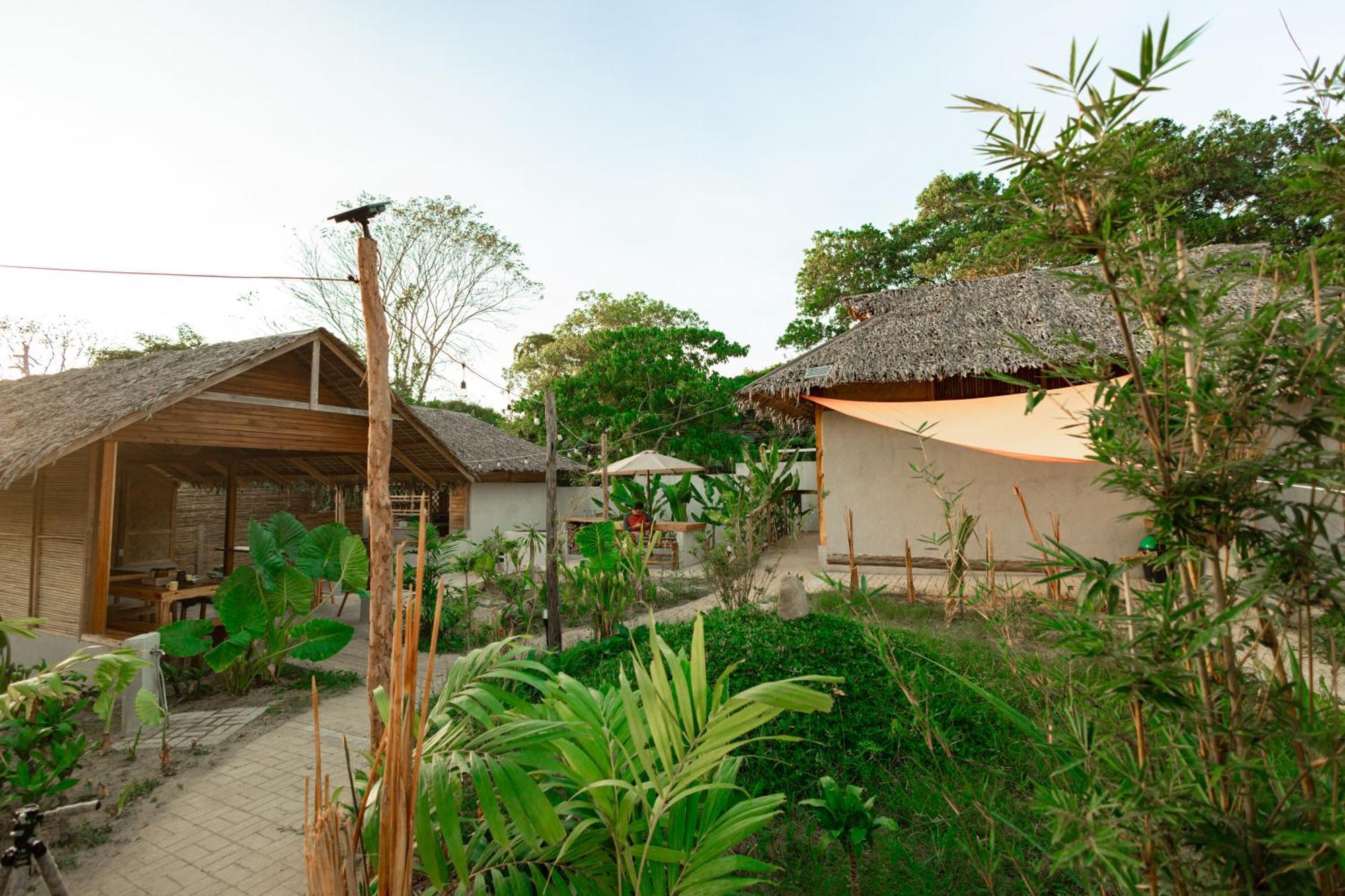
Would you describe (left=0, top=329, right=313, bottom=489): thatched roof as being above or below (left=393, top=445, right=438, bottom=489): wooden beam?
above

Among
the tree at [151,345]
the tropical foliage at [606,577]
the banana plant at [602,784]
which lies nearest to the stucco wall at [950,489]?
the tropical foliage at [606,577]

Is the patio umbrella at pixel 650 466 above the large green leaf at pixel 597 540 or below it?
above

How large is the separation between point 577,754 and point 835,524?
24.7ft

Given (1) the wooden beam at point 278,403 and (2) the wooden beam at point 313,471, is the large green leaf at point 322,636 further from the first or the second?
(2) the wooden beam at point 313,471

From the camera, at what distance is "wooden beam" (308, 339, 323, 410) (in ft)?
21.3

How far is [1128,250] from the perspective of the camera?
101 cm

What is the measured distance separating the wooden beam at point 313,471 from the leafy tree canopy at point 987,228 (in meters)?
9.96

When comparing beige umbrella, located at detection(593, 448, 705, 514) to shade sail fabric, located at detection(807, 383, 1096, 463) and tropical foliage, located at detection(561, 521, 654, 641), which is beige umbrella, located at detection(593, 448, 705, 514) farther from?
shade sail fabric, located at detection(807, 383, 1096, 463)

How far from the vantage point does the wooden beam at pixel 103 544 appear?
537cm

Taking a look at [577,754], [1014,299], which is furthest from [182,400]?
[1014,299]

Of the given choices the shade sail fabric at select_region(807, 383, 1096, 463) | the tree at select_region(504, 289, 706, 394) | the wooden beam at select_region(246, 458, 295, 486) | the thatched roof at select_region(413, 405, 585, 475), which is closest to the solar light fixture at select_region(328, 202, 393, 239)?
the shade sail fabric at select_region(807, 383, 1096, 463)

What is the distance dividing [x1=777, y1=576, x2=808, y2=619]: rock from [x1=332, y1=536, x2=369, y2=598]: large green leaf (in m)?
3.54

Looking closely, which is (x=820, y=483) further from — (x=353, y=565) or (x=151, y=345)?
(x=151, y=345)

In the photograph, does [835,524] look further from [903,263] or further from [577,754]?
[903,263]
